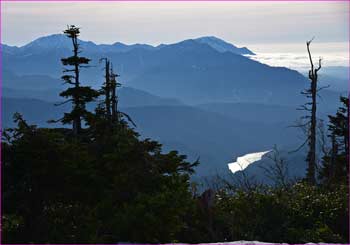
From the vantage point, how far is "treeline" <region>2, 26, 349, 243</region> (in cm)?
655

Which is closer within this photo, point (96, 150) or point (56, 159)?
point (56, 159)

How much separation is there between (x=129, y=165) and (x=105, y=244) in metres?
1.54

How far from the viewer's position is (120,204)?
23.8 ft

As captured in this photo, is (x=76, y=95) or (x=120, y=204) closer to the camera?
(x=120, y=204)

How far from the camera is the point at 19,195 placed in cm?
672

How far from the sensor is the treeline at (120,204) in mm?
6555

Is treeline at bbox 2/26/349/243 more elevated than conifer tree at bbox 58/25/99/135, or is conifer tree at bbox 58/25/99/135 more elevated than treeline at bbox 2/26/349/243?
conifer tree at bbox 58/25/99/135

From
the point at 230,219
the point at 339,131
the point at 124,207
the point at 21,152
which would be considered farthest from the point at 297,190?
the point at 339,131

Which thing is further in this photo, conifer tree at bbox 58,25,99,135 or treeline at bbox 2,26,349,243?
conifer tree at bbox 58,25,99,135

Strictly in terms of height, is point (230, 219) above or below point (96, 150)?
below

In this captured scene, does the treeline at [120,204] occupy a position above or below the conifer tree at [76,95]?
below

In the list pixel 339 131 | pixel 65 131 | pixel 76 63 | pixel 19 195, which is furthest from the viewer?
pixel 339 131

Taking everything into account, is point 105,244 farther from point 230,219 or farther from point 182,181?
point 230,219

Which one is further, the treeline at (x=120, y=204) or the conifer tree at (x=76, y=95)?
the conifer tree at (x=76, y=95)
